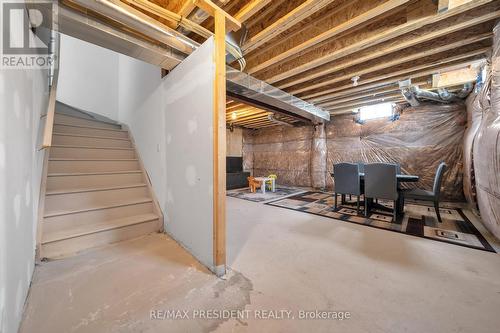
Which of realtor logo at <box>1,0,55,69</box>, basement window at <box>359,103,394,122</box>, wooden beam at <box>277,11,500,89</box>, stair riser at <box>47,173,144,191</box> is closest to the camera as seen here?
realtor logo at <box>1,0,55,69</box>

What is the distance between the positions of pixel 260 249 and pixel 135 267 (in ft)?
4.03

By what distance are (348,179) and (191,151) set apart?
9.54 feet

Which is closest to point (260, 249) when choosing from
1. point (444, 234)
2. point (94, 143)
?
point (444, 234)

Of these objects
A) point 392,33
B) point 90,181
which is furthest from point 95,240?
point 392,33

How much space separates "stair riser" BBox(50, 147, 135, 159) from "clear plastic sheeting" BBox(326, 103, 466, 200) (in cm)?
559

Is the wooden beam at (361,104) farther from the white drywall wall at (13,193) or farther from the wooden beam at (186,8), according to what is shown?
the white drywall wall at (13,193)

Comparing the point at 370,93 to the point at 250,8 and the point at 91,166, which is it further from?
the point at 91,166

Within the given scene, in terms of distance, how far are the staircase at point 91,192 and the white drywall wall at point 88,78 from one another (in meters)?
1.18

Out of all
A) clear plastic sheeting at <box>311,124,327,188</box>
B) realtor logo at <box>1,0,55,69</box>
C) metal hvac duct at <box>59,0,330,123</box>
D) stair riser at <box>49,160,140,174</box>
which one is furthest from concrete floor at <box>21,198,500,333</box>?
clear plastic sheeting at <box>311,124,327,188</box>

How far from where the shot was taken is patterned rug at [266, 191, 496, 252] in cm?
238

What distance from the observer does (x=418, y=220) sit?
10.1 feet

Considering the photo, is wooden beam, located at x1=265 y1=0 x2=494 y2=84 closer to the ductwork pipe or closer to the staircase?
the ductwork pipe

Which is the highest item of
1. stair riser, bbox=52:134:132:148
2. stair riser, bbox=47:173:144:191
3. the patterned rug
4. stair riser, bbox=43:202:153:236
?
stair riser, bbox=52:134:132:148

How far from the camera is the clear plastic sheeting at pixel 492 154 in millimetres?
2094
